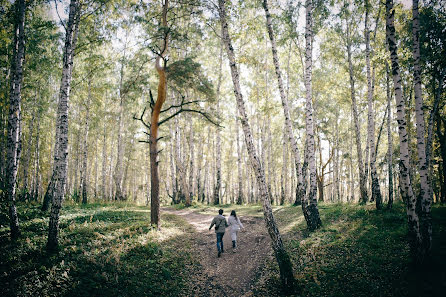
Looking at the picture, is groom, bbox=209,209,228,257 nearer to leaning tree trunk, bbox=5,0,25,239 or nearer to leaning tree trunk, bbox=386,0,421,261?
leaning tree trunk, bbox=386,0,421,261

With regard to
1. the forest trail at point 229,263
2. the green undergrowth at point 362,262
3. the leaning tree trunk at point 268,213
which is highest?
the leaning tree trunk at point 268,213

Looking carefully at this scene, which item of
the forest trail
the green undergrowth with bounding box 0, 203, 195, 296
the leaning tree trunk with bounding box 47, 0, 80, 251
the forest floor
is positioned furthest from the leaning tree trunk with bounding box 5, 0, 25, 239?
the forest trail

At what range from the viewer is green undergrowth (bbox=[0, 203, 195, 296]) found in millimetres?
5035

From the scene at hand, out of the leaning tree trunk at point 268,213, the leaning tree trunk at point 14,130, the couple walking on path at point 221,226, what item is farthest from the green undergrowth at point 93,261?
the leaning tree trunk at point 268,213

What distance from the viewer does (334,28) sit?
48.0 feet

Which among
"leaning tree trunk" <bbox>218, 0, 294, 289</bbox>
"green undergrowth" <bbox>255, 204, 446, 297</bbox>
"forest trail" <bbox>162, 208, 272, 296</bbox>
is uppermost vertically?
"leaning tree trunk" <bbox>218, 0, 294, 289</bbox>

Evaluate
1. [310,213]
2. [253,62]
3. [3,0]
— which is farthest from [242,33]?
[3,0]

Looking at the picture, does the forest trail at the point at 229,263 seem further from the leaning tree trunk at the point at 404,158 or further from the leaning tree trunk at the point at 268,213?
the leaning tree trunk at the point at 404,158

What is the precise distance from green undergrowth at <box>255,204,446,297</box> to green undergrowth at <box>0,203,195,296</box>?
124 inches

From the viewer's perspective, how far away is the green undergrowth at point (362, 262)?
525cm

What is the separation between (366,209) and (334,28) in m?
12.1

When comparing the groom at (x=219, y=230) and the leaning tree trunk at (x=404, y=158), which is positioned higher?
the leaning tree trunk at (x=404, y=158)

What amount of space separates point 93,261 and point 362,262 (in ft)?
25.9

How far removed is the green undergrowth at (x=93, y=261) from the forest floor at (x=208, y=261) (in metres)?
0.03
